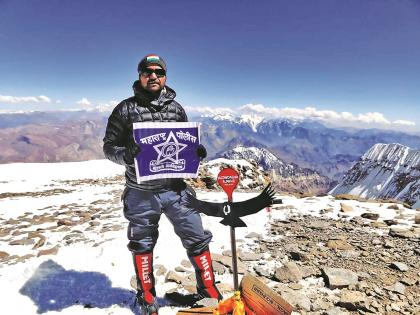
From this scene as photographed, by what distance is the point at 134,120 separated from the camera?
4180 mm

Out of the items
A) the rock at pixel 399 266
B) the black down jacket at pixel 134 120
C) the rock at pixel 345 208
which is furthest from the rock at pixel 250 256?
the rock at pixel 345 208

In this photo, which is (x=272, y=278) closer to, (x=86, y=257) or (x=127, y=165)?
(x=127, y=165)

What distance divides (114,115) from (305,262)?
5055 mm

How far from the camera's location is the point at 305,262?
249 inches

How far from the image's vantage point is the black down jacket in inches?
165

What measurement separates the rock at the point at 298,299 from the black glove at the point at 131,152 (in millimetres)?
3446

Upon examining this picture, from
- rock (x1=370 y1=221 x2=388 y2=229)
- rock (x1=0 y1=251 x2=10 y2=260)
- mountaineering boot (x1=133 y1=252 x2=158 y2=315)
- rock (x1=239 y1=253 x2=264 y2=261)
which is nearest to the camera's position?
mountaineering boot (x1=133 y1=252 x2=158 y2=315)

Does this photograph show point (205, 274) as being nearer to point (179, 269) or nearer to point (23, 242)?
point (179, 269)

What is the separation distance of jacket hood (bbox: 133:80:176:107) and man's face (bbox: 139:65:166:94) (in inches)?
2.5

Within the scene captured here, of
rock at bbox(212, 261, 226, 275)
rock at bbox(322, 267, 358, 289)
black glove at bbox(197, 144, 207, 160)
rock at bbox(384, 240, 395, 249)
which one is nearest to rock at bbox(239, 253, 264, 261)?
rock at bbox(212, 261, 226, 275)

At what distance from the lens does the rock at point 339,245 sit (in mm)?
6984

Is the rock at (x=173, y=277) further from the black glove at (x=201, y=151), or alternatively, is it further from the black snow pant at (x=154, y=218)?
the black glove at (x=201, y=151)

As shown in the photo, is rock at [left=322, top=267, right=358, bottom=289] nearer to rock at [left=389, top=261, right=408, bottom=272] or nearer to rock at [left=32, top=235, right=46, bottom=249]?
rock at [left=389, top=261, right=408, bottom=272]

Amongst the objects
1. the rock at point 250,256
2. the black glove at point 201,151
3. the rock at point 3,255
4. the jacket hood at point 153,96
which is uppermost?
the jacket hood at point 153,96
